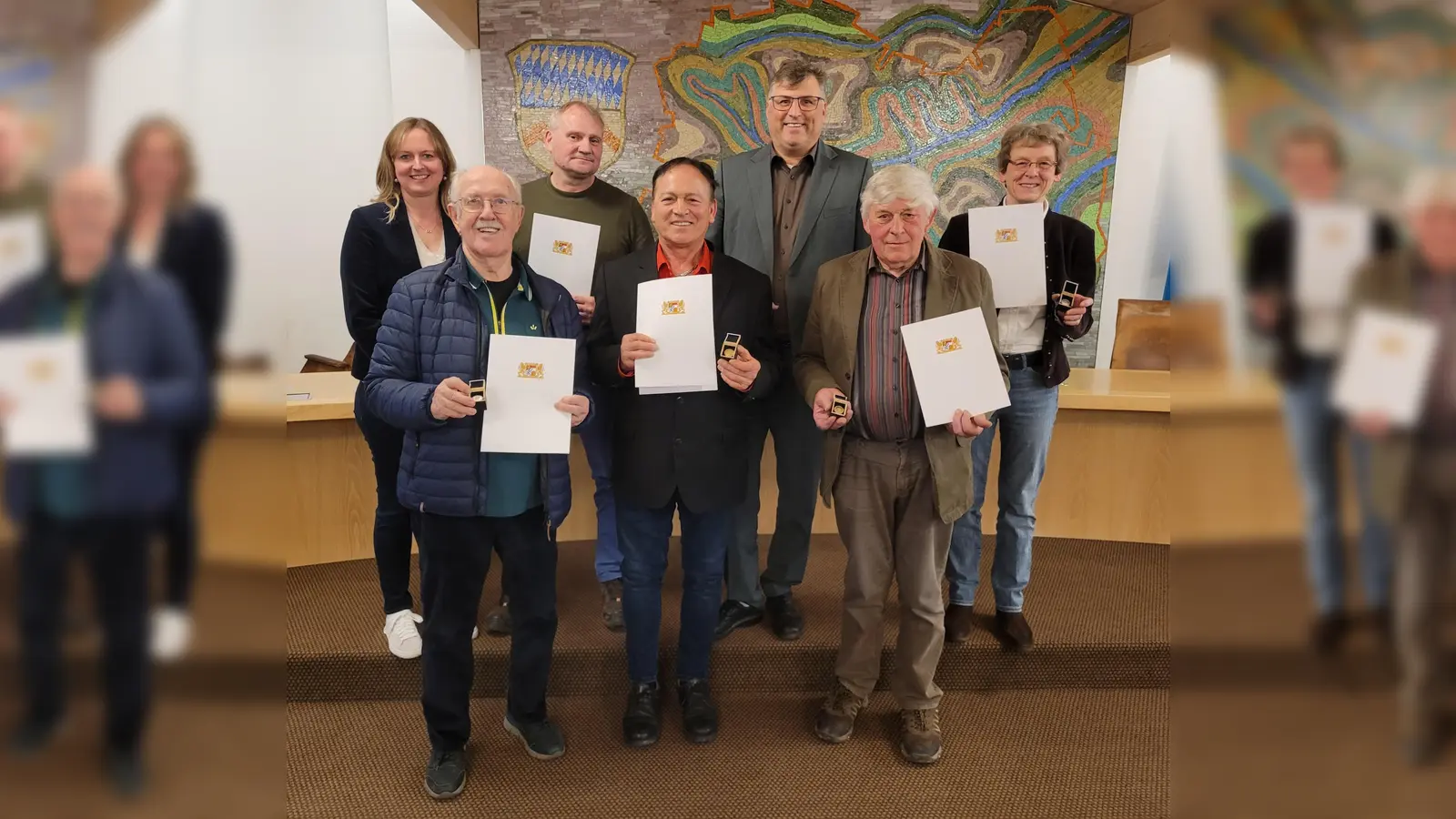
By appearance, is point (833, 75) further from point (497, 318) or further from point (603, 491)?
point (497, 318)

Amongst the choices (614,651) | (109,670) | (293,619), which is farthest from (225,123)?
(293,619)

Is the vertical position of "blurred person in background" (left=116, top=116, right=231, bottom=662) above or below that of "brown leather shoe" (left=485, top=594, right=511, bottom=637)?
above

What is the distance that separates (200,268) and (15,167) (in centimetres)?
7

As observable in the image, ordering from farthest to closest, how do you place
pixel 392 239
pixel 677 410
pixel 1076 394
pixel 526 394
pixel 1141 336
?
pixel 1141 336 < pixel 1076 394 < pixel 392 239 < pixel 677 410 < pixel 526 394

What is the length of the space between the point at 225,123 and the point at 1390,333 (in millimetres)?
544

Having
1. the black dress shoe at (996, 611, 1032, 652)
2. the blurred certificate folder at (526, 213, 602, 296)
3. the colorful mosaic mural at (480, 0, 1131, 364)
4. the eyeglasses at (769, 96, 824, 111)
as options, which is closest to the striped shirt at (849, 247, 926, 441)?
the eyeglasses at (769, 96, 824, 111)

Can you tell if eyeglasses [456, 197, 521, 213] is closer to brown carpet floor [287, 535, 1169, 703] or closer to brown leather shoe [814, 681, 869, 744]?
brown carpet floor [287, 535, 1169, 703]

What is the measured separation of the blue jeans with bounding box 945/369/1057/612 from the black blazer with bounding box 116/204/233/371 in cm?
219

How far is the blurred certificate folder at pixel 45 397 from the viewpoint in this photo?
0.30m

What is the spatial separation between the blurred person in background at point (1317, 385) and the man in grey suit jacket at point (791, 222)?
1.95 m

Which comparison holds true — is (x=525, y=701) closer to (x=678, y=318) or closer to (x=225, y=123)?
(x=678, y=318)

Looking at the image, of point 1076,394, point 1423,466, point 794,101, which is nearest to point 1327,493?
point 1423,466

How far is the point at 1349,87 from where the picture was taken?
0.36m

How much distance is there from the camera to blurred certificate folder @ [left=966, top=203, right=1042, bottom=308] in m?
2.27
